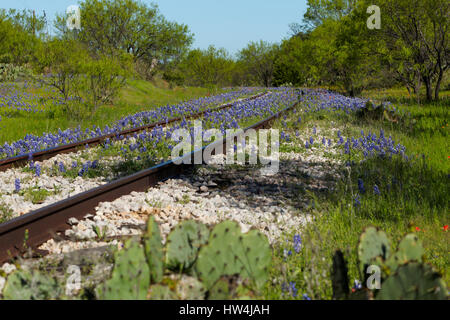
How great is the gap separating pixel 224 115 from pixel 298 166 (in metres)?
5.57

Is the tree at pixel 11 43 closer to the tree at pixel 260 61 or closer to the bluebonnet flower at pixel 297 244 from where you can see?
the bluebonnet flower at pixel 297 244

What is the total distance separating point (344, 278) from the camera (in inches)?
81.1

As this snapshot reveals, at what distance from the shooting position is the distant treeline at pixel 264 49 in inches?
533

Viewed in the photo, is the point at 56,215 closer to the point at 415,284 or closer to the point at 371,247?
the point at 371,247

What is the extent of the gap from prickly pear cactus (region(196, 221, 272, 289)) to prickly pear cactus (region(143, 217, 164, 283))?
21cm

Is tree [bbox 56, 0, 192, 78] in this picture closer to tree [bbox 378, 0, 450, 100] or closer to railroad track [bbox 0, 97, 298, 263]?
tree [bbox 378, 0, 450, 100]

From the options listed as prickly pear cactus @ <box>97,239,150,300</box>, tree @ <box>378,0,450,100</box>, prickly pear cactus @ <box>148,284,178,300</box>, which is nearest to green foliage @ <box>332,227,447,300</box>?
prickly pear cactus @ <box>148,284,178,300</box>

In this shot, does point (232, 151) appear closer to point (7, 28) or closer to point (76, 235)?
point (76, 235)

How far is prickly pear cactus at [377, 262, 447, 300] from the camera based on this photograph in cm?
171

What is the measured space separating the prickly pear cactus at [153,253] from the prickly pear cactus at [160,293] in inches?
6.6

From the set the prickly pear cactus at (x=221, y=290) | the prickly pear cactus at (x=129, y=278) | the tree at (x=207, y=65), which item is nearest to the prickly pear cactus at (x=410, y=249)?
the prickly pear cactus at (x=221, y=290)

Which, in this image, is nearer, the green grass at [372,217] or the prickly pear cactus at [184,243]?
the prickly pear cactus at [184,243]
